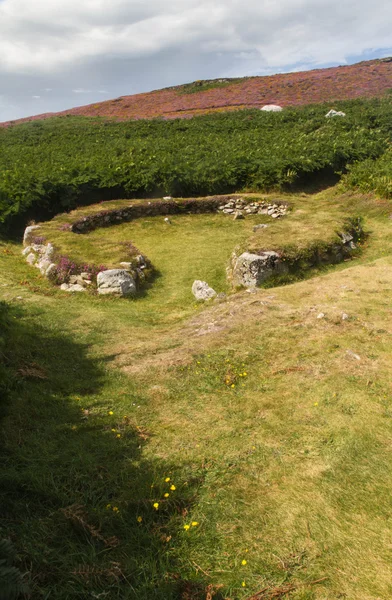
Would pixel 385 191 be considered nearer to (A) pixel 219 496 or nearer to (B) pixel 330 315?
(B) pixel 330 315

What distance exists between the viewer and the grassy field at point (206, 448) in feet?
10.7

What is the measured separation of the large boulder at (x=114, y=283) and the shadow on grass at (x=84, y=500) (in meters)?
5.13

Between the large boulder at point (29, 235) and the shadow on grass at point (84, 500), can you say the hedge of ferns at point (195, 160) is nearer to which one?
the large boulder at point (29, 235)

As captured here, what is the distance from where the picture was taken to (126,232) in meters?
17.6

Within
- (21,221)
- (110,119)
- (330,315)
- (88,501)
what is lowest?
(330,315)

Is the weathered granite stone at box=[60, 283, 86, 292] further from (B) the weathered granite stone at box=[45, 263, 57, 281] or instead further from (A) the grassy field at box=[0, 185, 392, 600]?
(A) the grassy field at box=[0, 185, 392, 600]

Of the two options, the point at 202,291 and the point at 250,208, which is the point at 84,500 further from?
the point at 250,208

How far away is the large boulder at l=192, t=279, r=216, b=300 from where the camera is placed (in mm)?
11031

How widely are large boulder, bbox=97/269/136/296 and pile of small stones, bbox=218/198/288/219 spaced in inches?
356

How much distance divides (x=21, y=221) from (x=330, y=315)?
1487cm

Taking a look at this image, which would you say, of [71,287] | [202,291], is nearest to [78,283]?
[71,287]

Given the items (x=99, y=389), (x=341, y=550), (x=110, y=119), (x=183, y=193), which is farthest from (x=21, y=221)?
(x=110, y=119)

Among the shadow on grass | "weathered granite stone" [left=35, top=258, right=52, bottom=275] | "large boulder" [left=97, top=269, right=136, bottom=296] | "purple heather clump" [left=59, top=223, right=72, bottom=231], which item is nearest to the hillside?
"purple heather clump" [left=59, top=223, right=72, bottom=231]

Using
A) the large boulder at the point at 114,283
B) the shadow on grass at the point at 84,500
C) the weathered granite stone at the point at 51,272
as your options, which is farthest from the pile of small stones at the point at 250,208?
the shadow on grass at the point at 84,500
